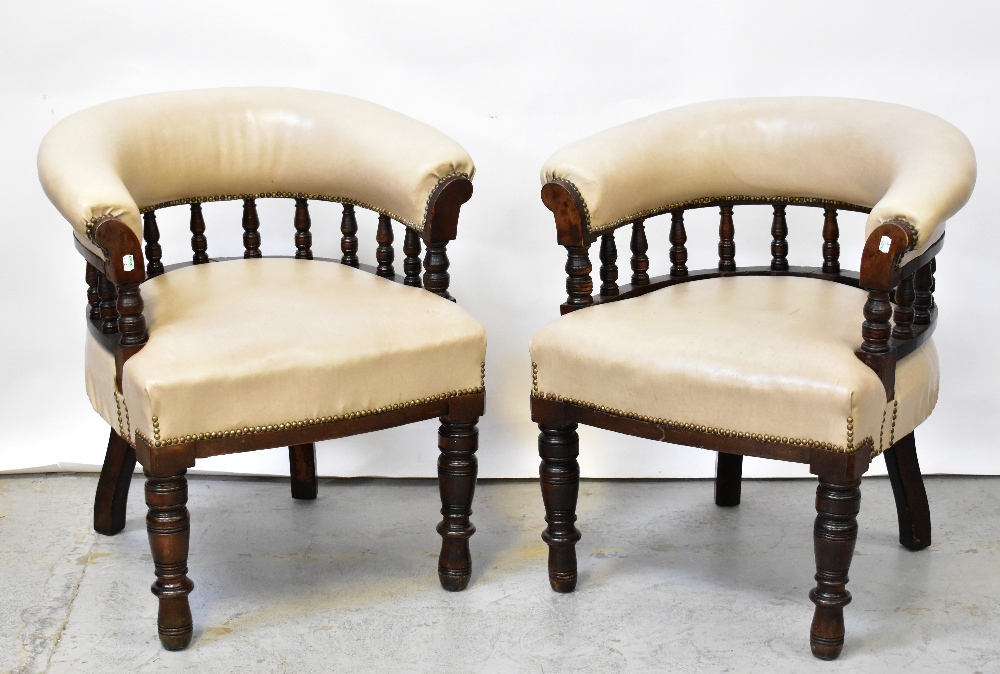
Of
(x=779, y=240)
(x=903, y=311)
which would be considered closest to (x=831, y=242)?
(x=779, y=240)

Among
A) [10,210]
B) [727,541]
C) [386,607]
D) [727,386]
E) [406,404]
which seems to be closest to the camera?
[727,386]

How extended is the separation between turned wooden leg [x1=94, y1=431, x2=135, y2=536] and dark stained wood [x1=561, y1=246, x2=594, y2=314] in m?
1.04

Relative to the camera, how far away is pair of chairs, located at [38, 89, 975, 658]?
2227 millimetres

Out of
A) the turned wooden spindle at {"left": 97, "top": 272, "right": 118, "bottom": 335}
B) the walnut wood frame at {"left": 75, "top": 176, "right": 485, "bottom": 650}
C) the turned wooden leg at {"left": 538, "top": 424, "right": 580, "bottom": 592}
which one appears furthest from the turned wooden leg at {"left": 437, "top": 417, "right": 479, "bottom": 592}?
the turned wooden spindle at {"left": 97, "top": 272, "right": 118, "bottom": 335}

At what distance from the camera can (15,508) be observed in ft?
10.2

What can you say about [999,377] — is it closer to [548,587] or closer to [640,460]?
[640,460]

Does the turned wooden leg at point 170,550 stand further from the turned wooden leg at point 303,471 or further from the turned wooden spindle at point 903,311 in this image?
the turned wooden spindle at point 903,311

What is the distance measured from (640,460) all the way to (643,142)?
3.29 ft

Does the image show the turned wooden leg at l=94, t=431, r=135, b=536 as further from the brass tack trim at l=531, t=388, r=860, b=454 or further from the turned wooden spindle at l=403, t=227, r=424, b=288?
the brass tack trim at l=531, t=388, r=860, b=454

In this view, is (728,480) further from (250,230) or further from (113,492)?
(113,492)

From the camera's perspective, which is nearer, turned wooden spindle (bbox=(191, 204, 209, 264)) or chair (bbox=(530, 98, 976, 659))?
chair (bbox=(530, 98, 976, 659))

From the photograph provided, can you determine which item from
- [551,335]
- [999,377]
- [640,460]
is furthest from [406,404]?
[999,377]

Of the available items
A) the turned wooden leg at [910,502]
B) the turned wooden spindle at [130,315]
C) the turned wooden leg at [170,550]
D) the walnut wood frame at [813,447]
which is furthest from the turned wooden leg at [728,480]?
the turned wooden spindle at [130,315]

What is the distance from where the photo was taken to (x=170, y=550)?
232cm
